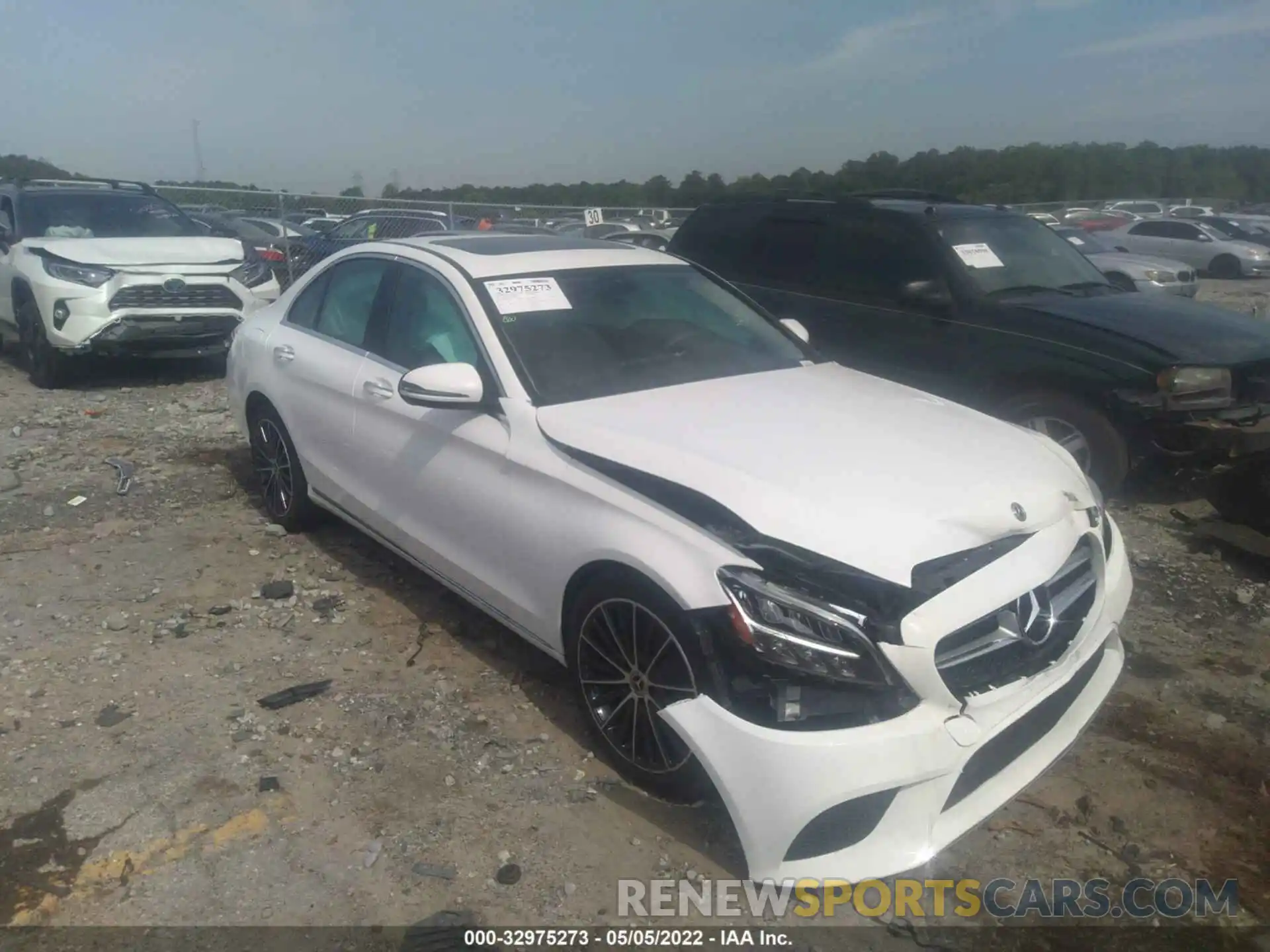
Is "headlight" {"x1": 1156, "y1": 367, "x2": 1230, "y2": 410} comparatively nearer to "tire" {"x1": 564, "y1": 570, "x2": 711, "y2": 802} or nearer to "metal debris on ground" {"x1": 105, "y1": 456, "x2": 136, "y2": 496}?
"tire" {"x1": 564, "y1": 570, "x2": 711, "y2": 802}

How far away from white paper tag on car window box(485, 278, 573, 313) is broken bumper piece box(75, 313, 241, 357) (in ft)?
19.7

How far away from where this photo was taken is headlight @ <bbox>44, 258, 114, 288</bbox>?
8594 millimetres

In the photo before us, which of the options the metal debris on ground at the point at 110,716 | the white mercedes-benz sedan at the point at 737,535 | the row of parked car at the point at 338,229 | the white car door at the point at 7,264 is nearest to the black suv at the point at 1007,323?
the white mercedes-benz sedan at the point at 737,535

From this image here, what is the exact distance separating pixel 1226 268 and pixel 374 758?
81.3ft

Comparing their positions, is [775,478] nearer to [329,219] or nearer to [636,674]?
[636,674]

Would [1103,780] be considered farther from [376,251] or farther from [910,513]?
[376,251]

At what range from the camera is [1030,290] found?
6.29 metres

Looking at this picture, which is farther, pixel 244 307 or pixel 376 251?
pixel 244 307

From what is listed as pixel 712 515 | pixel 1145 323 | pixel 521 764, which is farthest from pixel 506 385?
pixel 1145 323

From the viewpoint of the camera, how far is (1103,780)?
3260 mm

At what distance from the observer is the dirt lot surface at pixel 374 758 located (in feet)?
9.29

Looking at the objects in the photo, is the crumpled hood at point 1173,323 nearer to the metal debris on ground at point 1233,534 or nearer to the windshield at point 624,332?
the metal debris on ground at point 1233,534

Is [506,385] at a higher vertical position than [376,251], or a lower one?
lower

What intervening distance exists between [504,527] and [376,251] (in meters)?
1.88
